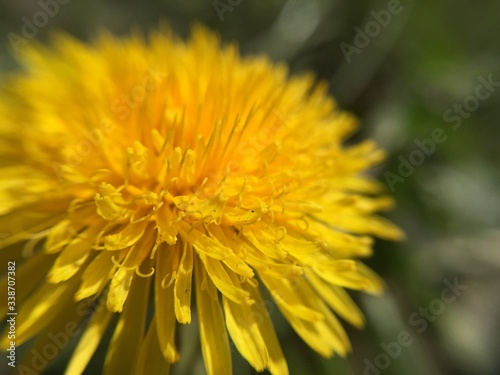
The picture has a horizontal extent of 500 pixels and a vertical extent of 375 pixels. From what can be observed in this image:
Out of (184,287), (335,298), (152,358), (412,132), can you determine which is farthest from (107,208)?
(412,132)

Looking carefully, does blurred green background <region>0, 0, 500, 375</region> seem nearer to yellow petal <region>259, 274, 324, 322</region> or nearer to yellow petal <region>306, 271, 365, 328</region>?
yellow petal <region>306, 271, 365, 328</region>

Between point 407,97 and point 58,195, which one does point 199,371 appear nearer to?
point 58,195

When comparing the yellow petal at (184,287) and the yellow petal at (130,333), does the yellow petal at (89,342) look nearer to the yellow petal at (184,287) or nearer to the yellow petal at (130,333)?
the yellow petal at (130,333)

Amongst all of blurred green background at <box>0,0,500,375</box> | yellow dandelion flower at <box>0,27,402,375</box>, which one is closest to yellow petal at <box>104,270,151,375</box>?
yellow dandelion flower at <box>0,27,402,375</box>

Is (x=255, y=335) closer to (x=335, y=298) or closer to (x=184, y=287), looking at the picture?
(x=184, y=287)

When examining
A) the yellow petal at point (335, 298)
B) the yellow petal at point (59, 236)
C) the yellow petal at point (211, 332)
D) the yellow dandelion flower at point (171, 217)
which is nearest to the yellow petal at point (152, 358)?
the yellow dandelion flower at point (171, 217)
